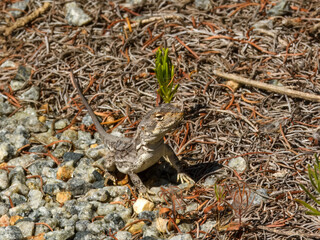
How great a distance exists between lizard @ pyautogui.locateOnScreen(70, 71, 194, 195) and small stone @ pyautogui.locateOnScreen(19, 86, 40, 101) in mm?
1432

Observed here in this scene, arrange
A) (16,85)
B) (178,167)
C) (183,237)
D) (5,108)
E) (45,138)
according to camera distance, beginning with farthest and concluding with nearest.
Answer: (16,85)
(5,108)
(45,138)
(178,167)
(183,237)

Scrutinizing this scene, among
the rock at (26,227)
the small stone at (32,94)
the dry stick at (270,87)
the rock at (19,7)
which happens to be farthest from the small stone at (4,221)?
the rock at (19,7)

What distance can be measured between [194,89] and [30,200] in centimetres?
231

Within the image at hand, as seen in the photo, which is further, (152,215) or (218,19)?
(218,19)

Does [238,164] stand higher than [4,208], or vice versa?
[4,208]

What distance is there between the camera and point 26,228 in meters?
4.67

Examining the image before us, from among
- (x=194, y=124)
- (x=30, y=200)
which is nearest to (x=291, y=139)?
(x=194, y=124)

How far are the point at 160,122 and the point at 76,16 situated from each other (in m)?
3.19

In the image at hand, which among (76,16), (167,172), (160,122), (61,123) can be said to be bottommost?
(167,172)

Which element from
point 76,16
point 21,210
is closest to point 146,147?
point 21,210

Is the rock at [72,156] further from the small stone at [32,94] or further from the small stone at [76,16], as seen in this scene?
the small stone at [76,16]

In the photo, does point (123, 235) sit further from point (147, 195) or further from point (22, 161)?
point (22, 161)

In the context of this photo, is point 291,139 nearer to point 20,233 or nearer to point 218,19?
point 218,19

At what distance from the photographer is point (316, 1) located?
670 centimetres
